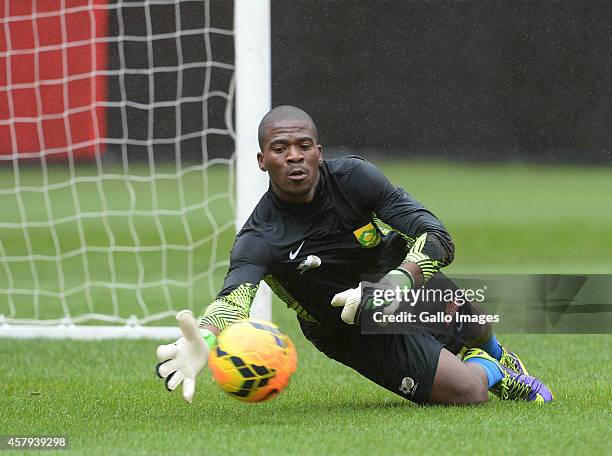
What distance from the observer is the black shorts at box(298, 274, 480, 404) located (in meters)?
5.51

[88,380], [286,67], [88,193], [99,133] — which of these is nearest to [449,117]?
[286,67]

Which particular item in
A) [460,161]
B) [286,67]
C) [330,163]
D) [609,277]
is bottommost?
[460,161]

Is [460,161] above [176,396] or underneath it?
underneath

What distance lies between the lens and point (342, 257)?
216 inches

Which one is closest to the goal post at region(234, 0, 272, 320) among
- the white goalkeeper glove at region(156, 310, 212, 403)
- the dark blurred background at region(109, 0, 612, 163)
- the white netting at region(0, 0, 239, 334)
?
the white netting at region(0, 0, 239, 334)

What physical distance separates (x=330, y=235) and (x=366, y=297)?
65 centimetres

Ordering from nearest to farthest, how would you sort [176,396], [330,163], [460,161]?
[330,163] → [176,396] → [460,161]

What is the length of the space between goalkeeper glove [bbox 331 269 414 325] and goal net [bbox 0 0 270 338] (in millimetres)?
3083

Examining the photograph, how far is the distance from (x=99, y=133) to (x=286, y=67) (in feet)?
28.4

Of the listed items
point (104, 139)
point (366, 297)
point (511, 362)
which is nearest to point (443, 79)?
point (104, 139)

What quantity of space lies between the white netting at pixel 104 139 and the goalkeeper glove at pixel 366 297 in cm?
348

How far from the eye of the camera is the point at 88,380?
262 inches

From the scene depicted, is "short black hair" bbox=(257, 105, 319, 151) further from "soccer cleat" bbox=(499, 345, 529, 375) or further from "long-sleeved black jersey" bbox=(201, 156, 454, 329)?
"soccer cleat" bbox=(499, 345, 529, 375)

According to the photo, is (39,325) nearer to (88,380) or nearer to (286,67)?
(88,380)
